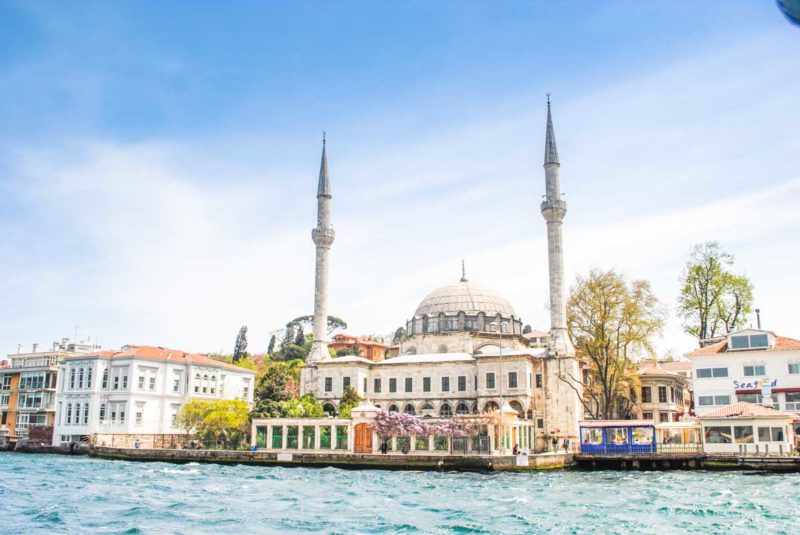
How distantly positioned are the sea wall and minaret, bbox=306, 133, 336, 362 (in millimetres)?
11295

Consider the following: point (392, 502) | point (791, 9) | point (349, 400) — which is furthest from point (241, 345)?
point (791, 9)

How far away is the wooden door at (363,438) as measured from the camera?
36188 millimetres

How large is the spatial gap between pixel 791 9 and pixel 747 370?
125 feet

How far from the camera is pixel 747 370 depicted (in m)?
36.9

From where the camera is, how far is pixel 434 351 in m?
47.9

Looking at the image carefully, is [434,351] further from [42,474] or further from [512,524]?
[512,524]

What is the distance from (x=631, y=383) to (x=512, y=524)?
2864 cm

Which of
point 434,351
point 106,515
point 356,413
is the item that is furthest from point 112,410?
point 106,515

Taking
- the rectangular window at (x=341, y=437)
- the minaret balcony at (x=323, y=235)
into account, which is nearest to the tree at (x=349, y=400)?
the rectangular window at (x=341, y=437)

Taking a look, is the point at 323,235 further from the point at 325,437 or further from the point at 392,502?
the point at 392,502

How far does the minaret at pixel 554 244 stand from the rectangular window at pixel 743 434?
10121 millimetres

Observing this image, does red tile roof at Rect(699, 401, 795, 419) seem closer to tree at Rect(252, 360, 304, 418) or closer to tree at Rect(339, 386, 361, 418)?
tree at Rect(339, 386, 361, 418)

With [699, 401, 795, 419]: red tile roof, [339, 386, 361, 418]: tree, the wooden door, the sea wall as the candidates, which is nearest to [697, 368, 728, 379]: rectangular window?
[699, 401, 795, 419]: red tile roof

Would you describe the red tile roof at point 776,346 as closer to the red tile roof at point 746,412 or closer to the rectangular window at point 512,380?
the red tile roof at point 746,412
